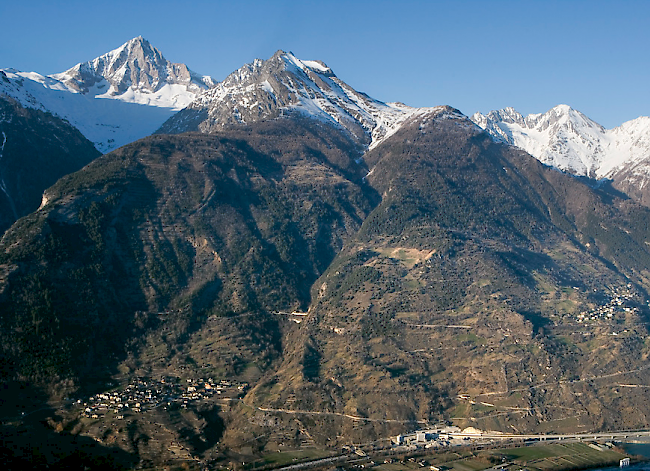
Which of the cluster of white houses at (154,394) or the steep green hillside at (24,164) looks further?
the steep green hillside at (24,164)

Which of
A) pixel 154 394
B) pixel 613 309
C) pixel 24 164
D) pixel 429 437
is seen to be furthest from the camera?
pixel 24 164

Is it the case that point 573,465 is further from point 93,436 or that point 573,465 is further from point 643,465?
point 93,436

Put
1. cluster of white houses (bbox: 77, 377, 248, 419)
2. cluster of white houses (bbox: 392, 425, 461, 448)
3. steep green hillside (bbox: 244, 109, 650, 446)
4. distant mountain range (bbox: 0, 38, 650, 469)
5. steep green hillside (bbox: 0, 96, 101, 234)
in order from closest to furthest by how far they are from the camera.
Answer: cluster of white houses (bbox: 392, 425, 461, 448) → cluster of white houses (bbox: 77, 377, 248, 419) → distant mountain range (bbox: 0, 38, 650, 469) → steep green hillside (bbox: 244, 109, 650, 446) → steep green hillside (bbox: 0, 96, 101, 234)

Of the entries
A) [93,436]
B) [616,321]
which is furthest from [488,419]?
[93,436]

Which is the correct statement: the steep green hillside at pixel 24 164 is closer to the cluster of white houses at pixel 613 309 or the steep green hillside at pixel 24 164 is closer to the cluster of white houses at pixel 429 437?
the cluster of white houses at pixel 429 437

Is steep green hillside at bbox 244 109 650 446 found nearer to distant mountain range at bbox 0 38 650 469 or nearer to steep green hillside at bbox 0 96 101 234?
distant mountain range at bbox 0 38 650 469

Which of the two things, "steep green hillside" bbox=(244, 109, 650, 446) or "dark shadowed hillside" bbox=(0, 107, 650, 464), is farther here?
"steep green hillside" bbox=(244, 109, 650, 446)

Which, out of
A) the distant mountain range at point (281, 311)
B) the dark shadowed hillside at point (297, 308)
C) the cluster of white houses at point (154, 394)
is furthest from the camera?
the dark shadowed hillside at point (297, 308)

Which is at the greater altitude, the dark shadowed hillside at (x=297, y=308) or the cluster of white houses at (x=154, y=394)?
the dark shadowed hillside at (x=297, y=308)

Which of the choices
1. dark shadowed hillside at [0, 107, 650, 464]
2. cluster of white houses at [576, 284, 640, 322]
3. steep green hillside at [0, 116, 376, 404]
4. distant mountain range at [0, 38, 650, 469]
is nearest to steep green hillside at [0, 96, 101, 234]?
distant mountain range at [0, 38, 650, 469]

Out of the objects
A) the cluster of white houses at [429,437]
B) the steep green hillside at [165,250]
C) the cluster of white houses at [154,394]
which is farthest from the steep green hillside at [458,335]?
the steep green hillside at [165,250]

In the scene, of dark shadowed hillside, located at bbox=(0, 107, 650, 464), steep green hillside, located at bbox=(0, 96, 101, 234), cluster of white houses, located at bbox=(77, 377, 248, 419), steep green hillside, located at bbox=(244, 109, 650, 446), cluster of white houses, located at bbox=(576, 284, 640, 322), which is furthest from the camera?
steep green hillside, located at bbox=(0, 96, 101, 234)

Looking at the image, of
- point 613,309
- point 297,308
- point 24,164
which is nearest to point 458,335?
point 297,308

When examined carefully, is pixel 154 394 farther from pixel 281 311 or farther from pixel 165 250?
pixel 165 250
